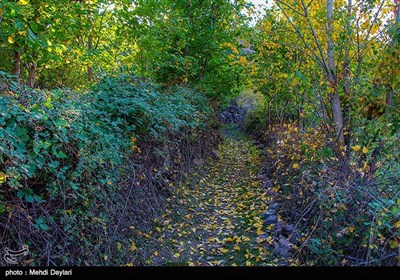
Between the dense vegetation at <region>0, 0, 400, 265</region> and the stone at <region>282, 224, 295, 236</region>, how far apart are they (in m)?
0.15

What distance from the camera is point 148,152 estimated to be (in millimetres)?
5207

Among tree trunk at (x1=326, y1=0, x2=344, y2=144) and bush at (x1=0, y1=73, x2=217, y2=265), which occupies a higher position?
tree trunk at (x1=326, y1=0, x2=344, y2=144)

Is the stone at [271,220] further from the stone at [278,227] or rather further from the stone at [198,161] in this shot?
the stone at [198,161]

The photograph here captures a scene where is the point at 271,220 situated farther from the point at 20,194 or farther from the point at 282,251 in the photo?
the point at 20,194

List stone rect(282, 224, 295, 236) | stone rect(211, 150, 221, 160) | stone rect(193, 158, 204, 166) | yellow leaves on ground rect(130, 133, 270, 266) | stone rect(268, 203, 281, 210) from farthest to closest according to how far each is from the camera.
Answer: stone rect(211, 150, 221, 160), stone rect(193, 158, 204, 166), stone rect(268, 203, 281, 210), stone rect(282, 224, 295, 236), yellow leaves on ground rect(130, 133, 270, 266)

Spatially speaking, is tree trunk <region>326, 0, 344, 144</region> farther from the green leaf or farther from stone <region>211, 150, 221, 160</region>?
stone <region>211, 150, 221, 160</region>

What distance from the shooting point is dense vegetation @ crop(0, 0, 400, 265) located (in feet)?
8.84

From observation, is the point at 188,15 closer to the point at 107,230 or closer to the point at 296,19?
the point at 296,19

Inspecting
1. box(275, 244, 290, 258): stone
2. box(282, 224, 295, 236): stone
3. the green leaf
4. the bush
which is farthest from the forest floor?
the green leaf

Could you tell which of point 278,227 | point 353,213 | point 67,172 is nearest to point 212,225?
point 278,227

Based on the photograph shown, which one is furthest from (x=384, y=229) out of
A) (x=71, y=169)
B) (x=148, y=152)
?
(x=148, y=152)

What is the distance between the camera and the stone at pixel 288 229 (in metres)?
4.00

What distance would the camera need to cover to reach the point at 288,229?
4043mm

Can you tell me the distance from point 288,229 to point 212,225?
52.7 inches
